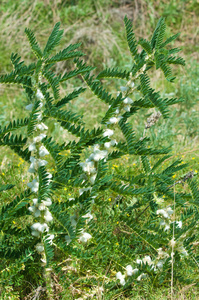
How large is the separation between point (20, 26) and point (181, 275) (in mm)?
5023

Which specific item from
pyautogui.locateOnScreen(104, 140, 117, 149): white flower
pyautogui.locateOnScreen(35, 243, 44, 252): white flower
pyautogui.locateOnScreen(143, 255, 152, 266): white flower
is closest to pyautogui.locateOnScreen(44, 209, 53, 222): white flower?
pyautogui.locateOnScreen(35, 243, 44, 252): white flower

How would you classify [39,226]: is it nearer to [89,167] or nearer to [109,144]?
[89,167]

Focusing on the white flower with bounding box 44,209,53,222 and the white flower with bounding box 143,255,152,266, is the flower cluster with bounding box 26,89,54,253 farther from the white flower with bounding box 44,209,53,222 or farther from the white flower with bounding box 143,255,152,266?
the white flower with bounding box 143,255,152,266

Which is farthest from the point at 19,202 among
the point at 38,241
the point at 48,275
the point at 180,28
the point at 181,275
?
the point at 180,28

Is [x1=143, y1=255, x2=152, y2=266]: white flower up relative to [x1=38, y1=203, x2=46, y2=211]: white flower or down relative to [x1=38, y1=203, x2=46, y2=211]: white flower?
down

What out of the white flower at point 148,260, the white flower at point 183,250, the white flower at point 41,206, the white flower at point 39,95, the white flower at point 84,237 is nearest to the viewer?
the white flower at point 39,95

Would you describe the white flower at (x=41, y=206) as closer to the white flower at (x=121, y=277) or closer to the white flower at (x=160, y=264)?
the white flower at (x=121, y=277)

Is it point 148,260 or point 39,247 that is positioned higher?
point 39,247

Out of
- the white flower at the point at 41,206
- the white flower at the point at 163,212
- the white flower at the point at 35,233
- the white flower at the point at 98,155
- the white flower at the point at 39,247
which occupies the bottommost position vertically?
the white flower at the point at 163,212

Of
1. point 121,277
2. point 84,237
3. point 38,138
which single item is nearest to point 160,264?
point 121,277

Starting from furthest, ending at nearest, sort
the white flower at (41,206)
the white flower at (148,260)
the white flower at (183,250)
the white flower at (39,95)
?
the white flower at (148,260), the white flower at (183,250), the white flower at (41,206), the white flower at (39,95)

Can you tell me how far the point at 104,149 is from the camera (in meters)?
1.80

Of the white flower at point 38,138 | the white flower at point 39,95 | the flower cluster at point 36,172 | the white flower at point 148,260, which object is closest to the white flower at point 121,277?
the white flower at point 148,260

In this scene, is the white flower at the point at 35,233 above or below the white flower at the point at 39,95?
below
